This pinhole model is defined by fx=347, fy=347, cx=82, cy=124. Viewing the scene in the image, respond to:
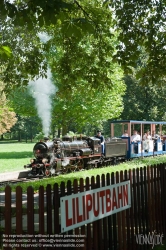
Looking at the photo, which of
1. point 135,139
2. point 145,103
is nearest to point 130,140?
point 135,139

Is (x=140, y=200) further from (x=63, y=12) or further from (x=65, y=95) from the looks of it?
(x=65, y=95)

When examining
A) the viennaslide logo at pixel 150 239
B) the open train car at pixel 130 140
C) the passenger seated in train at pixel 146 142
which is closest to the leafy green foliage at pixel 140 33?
the viennaslide logo at pixel 150 239

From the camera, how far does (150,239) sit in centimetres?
659

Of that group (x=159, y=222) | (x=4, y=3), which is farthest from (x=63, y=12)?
(x=159, y=222)

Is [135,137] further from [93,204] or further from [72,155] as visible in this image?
[93,204]

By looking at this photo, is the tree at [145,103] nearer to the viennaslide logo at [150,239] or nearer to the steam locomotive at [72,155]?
the steam locomotive at [72,155]

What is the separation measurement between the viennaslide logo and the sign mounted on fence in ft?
2.78

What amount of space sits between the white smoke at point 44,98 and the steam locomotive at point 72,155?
766 centimetres

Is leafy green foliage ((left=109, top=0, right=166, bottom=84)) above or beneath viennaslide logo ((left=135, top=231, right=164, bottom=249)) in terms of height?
above

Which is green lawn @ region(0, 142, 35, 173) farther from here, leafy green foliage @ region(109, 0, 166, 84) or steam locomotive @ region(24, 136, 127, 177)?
leafy green foliage @ region(109, 0, 166, 84)

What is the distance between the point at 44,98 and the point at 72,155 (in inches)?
422

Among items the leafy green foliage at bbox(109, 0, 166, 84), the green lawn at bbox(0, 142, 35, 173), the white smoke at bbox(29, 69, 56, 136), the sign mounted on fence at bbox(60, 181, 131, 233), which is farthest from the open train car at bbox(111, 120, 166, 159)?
the sign mounted on fence at bbox(60, 181, 131, 233)

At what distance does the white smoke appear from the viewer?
29.4 meters

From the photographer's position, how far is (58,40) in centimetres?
1259
